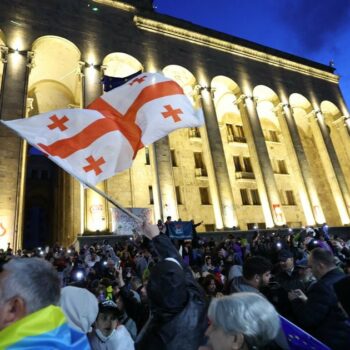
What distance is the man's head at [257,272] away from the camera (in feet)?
10.8

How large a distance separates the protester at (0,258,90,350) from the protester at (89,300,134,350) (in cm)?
160

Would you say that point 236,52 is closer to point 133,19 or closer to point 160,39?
point 160,39

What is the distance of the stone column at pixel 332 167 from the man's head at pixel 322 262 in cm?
2600

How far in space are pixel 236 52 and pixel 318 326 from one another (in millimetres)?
29354

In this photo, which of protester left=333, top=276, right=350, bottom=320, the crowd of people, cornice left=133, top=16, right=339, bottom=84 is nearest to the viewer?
the crowd of people

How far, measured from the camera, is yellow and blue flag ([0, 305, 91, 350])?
4.08ft

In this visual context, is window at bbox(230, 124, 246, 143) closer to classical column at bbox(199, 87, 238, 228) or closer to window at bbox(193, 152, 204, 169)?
window at bbox(193, 152, 204, 169)

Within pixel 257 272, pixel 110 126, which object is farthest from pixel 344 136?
pixel 257 272

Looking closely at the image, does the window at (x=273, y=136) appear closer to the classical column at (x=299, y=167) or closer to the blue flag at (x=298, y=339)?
the classical column at (x=299, y=167)

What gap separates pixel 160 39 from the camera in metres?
25.0

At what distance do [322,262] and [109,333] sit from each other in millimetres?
2353

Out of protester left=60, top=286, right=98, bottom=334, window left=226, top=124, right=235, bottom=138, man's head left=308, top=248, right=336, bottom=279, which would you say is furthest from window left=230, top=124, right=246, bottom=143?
protester left=60, top=286, right=98, bottom=334

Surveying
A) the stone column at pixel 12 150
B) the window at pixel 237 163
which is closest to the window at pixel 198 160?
the window at pixel 237 163

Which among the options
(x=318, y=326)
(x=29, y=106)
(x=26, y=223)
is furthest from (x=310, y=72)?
(x=26, y=223)
